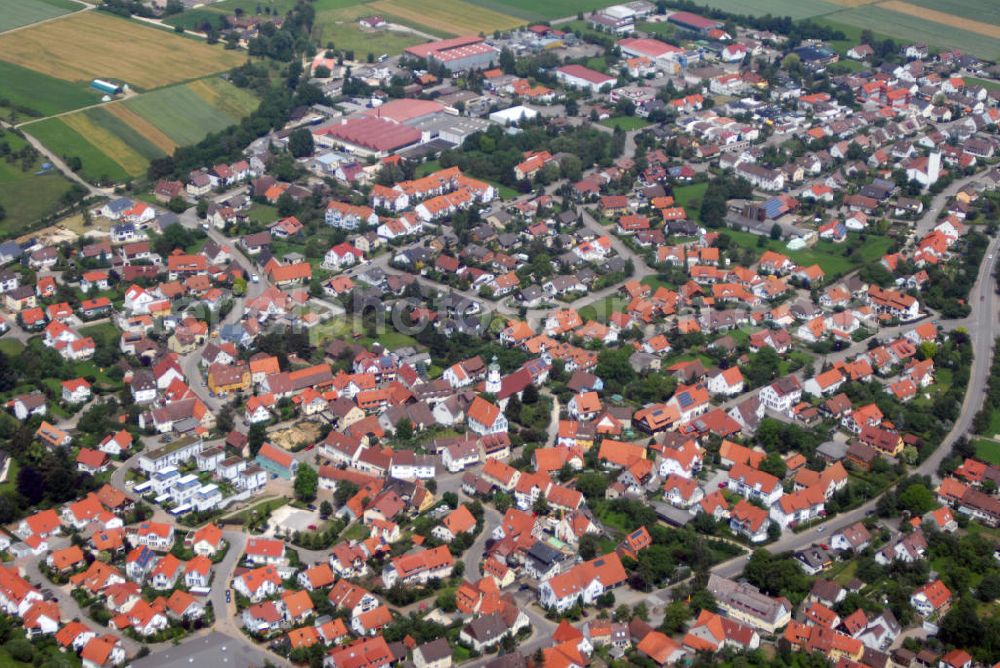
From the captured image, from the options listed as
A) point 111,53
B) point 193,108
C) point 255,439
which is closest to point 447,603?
point 255,439

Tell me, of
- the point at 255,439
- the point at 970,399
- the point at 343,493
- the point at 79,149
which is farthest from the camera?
the point at 79,149

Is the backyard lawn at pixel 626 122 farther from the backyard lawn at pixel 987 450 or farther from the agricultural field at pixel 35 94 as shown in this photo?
the backyard lawn at pixel 987 450

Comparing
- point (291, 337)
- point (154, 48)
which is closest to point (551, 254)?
point (291, 337)

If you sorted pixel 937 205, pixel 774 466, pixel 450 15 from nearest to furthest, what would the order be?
1. pixel 774 466
2. pixel 937 205
3. pixel 450 15

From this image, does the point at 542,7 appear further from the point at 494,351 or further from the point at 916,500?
the point at 916,500

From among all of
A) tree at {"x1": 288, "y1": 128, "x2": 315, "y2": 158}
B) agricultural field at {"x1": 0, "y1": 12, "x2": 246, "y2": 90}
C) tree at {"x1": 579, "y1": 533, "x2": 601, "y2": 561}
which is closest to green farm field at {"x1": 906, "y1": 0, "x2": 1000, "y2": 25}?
agricultural field at {"x1": 0, "y1": 12, "x2": 246, "y2": 90}

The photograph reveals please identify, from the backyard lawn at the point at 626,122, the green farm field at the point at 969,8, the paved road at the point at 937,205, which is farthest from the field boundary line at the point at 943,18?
the backyard lawn at the point at 626,122
